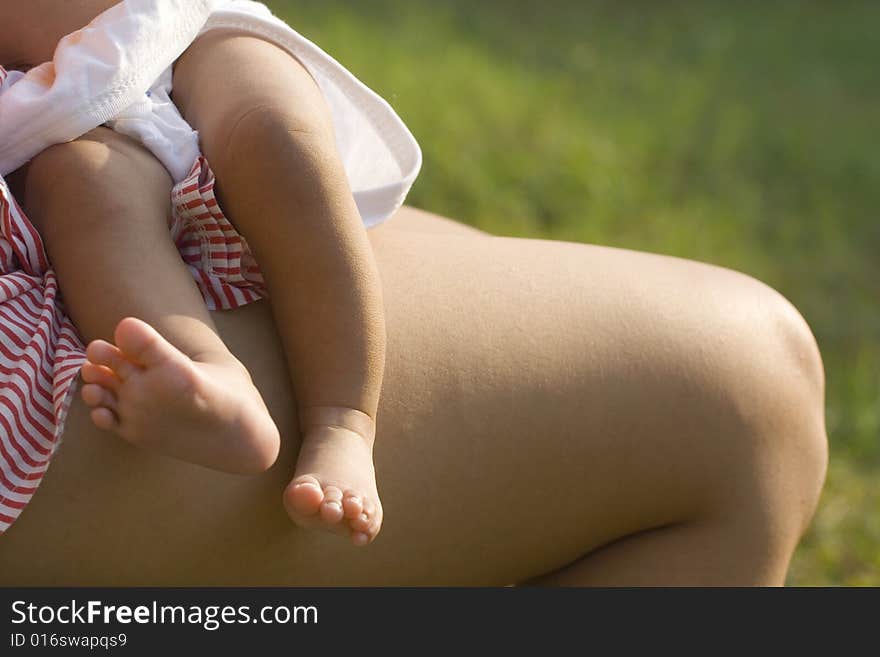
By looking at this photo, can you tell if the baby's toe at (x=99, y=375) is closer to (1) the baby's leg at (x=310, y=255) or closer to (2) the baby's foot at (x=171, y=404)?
(2) the baby's foot at (x=171, y=404)

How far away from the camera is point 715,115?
400cm

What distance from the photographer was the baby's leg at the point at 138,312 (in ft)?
2.97

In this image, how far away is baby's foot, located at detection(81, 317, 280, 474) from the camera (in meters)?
0.90

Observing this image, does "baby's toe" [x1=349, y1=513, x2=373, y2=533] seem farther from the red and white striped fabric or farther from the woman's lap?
the red and white striped fabric

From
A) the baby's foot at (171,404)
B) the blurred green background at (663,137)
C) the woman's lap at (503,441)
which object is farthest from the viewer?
the blurred green background at (663,137)

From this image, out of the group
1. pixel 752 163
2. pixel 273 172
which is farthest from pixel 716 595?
pixel 752 163

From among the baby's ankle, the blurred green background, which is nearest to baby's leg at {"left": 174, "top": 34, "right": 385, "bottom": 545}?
the baby's ankle

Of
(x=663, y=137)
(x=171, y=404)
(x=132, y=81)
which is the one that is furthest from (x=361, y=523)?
(x=663, y=137)

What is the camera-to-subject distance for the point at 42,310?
1026 mm

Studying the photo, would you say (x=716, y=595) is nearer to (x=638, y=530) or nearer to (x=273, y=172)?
(x=638, y=530)

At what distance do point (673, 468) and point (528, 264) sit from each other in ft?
0.83

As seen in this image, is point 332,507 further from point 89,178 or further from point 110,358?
point 89,178

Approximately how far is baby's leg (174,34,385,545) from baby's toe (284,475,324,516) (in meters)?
0.05

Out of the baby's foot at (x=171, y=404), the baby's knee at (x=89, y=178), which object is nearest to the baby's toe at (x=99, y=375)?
the baby's foot at (x=171, y=404)
